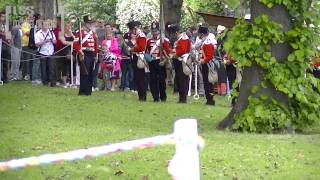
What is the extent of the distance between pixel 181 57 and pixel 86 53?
262 centimetres

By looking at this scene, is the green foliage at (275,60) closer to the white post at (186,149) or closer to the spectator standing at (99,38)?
the white post at (186,149)

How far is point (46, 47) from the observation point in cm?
2117

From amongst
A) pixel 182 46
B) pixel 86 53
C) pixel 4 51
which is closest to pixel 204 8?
pixel 4 51

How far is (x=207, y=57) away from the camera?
17.6m

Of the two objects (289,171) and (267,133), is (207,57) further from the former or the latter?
(289,171)

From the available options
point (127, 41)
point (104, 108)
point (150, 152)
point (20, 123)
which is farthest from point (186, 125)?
point (127, 41)

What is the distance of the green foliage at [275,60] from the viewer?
12.3m

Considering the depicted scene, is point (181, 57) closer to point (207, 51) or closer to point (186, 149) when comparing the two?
point (207, 51)

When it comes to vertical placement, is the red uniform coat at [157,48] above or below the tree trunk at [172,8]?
below

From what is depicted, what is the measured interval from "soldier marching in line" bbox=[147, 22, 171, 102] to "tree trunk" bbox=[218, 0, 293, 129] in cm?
534

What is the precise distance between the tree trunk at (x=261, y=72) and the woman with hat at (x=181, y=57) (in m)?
5.02

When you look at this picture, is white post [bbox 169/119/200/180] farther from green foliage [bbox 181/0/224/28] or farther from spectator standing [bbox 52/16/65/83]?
green foliage [bbox 181/0/224/28]

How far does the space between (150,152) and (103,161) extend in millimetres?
826

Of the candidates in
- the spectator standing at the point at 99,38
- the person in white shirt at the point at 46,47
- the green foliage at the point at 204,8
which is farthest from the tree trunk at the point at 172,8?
the green foliage at the point at 204,8
